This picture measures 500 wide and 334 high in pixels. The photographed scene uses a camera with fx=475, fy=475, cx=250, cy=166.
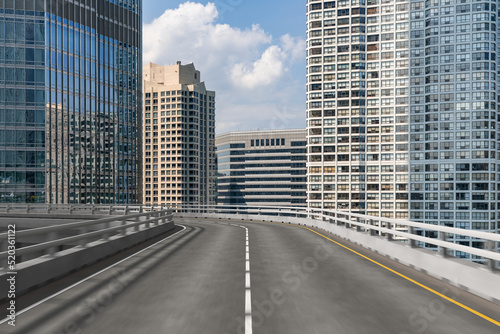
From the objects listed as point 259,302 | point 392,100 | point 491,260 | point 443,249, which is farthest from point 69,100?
point 392,100

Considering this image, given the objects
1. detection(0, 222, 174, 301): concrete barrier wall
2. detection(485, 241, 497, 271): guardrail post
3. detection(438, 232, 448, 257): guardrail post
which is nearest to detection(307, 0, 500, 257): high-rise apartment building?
detection(0, 222, 174, 301): concrete barrier wall

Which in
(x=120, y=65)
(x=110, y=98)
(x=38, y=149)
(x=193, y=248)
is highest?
(x=120, y=65)

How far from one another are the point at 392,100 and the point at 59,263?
165584 mm

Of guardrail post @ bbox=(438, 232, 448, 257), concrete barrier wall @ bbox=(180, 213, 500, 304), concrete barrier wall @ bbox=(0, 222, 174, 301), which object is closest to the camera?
concrete barrier wall @ bbox=(180, 213, 500, 304)

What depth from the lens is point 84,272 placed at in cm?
1232

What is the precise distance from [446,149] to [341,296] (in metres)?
164

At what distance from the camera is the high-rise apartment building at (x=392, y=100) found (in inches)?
6255

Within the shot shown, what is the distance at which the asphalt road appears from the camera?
7.16 meters

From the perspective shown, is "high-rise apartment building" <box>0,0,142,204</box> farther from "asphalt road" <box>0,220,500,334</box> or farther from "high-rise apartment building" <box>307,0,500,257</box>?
"high-rise apartment building" <box>307,0,500,257</box>

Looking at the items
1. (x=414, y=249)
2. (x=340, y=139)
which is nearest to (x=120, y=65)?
(x=414, y=249)

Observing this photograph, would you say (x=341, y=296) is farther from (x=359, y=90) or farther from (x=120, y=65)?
(x=359, y=90)

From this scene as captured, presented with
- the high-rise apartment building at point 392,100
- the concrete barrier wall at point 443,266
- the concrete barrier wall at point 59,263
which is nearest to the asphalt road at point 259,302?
the concrete barrier wall at point 443,266

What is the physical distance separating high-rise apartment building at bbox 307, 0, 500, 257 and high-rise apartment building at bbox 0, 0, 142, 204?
3458 inches

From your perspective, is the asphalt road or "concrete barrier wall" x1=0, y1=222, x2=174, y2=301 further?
"concrete barrier wall" x1=0, y1=222, x2=174, y2=301
